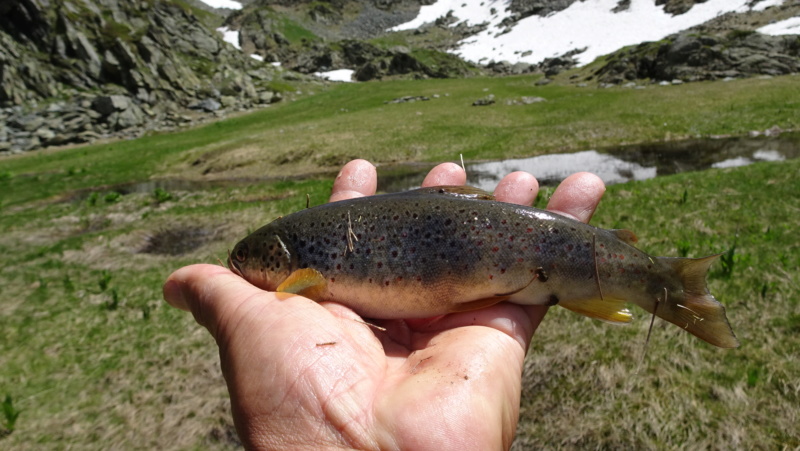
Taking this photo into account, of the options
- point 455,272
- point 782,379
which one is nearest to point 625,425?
point 782,379

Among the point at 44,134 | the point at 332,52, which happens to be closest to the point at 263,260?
the point at 44,134

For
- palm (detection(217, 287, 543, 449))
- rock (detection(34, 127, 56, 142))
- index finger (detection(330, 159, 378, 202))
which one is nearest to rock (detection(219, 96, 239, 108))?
Answer: rock (detection(34, 127, 56, 142))

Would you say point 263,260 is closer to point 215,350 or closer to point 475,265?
point 475,265

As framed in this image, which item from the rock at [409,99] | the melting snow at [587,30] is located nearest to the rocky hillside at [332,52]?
the melting snow at [587,30]

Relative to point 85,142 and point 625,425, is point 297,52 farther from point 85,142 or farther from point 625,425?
point 625,425

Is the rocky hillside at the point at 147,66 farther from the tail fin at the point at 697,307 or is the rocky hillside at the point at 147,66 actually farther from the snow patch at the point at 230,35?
the tail fin at the point at 697,307
